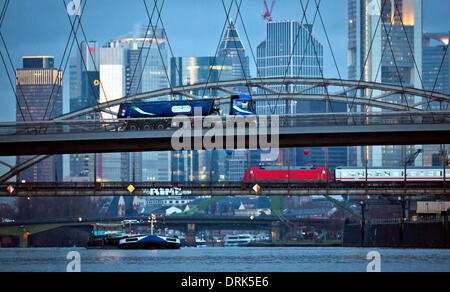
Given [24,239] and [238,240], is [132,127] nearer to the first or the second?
[24,239]

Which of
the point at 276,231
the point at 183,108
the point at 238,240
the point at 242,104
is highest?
the point at 242,104

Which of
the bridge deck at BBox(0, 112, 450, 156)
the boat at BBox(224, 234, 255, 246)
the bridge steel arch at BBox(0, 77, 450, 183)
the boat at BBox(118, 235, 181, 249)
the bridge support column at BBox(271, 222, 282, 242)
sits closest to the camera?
the bridge deck at BBox(0, 112, 450, 156)

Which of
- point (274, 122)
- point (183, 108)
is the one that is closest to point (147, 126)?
point (274, 122)

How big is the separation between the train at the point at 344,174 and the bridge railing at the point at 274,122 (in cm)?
5813

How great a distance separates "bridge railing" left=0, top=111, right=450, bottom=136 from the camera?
172 ft

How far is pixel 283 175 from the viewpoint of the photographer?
119 m

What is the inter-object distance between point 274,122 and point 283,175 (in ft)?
214

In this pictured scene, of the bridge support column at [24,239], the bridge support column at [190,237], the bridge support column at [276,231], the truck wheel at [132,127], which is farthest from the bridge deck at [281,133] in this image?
the bridge support column at [276,231]

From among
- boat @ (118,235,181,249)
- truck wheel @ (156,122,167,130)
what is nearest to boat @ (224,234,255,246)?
boat @ (118,235,181,249)

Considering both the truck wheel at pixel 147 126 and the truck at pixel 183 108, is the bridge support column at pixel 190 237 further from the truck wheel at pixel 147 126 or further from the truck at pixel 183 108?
the truck wheel at pixel 147 126

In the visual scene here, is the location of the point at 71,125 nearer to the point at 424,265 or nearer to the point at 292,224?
the point at 424,265

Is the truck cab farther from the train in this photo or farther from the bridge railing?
the train
